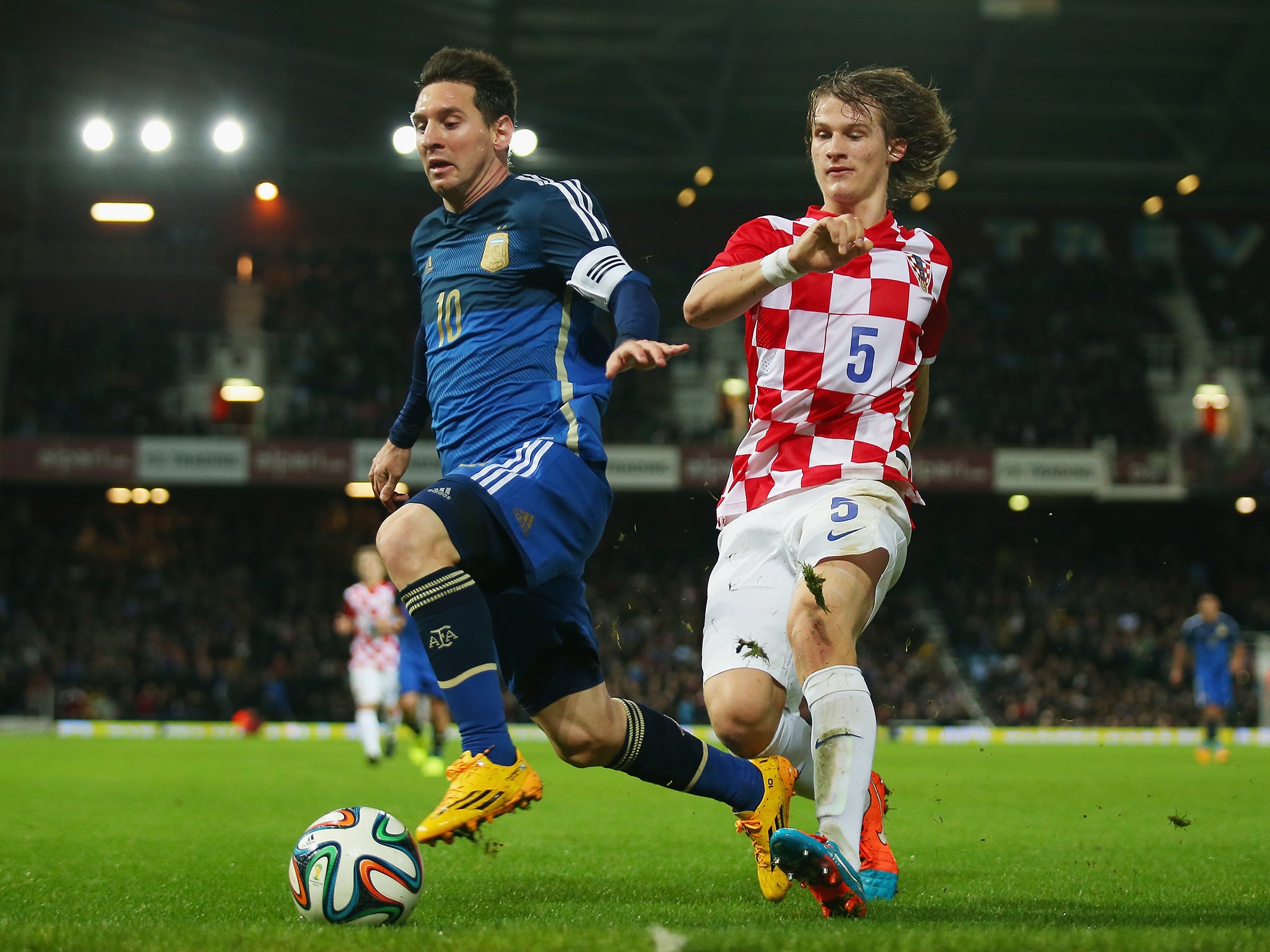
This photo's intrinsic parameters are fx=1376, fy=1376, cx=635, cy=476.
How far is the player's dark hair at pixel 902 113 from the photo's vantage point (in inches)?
170

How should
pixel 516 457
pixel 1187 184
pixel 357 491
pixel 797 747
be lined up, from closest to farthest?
pixel 516 457 → pixel 797 747 → pixel 1187 184 → pixel 357 491

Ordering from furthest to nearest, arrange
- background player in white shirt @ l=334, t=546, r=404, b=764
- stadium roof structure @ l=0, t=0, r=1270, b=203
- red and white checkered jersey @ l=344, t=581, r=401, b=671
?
stadium roof structure @ l=0, t=0, r=1270, b=203, red and white checkered jersey @ l=344, t=581, r=401, b=671, background player in white shirt @ l=334, t=546, r=404, b=764

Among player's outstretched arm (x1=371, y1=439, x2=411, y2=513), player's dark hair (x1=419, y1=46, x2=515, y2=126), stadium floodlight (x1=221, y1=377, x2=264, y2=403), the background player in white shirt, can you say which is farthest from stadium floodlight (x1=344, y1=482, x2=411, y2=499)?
player's dark hair (x1=419, y1=46, x2=515, y2=126)

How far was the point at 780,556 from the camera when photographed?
4.15 meters

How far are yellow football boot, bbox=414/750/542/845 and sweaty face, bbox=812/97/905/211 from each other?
6.64 feet

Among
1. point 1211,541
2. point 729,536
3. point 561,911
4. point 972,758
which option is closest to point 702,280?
point 729,536

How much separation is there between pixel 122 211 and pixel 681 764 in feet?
92.1

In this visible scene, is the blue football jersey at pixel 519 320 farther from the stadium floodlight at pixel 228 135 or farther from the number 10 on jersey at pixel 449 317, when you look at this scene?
the stadium floodlight at pixel 228 135

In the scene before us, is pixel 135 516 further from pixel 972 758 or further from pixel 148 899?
pixel 148 899

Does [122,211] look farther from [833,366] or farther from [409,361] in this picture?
[833,366]

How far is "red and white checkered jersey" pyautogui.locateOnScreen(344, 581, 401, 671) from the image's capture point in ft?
48.0

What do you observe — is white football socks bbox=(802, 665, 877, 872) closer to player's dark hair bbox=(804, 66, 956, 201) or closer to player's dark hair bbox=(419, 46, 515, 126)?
player's dark hair bbox=(804, 66, 956, 201)

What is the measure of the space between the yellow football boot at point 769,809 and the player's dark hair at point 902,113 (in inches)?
75.0

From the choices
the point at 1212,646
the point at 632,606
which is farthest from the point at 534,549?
the point at 632,606
